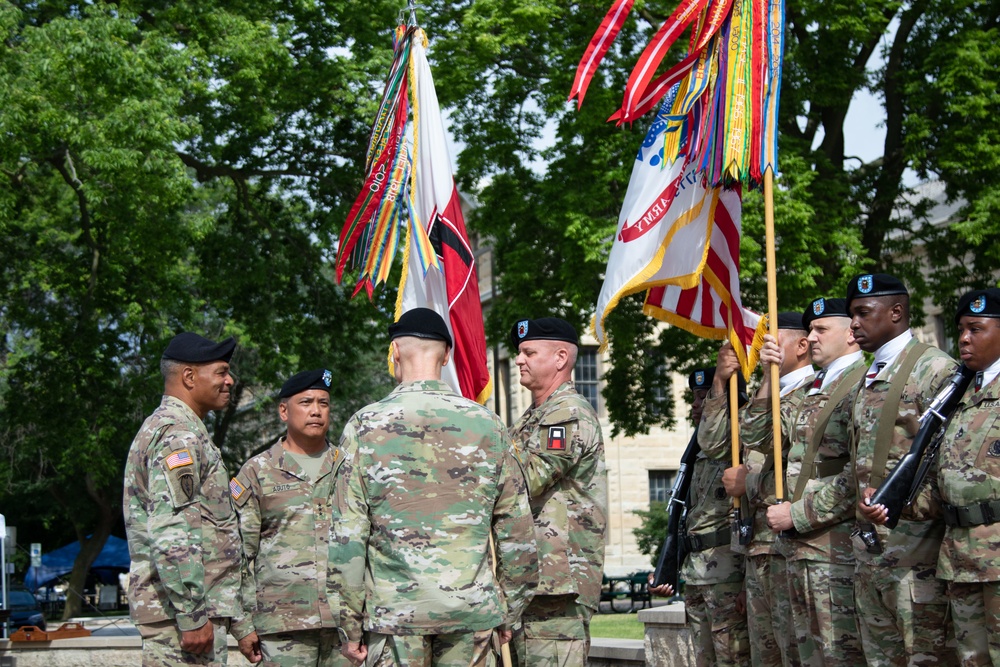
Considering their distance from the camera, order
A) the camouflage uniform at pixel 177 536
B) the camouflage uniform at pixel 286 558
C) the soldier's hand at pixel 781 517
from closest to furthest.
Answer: the camouflage uniform at pixel 177 536
the soldier's hand at pixel 781 517
the camouflage uniform at pixel 286 558

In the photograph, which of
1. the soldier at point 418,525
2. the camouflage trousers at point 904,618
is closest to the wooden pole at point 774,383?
the camouflage trousers at point 904,618

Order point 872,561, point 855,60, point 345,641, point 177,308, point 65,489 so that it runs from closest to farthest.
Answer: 1. point 345,641
2. point 872,561
3. point 855,60
4. point 177,308
5. point 65,489

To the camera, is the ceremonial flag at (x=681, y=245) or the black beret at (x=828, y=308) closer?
the black beret at (x=828, y=308)

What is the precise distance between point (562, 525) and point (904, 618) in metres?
1.78

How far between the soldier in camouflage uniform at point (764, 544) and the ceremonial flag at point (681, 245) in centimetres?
55

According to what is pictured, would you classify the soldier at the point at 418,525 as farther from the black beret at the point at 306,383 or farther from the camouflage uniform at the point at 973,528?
the black beret at the point at 306,383

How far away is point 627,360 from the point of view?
21047mm

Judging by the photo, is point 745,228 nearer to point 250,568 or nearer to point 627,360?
point 627,360

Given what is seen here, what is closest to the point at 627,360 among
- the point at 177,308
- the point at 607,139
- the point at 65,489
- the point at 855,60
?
the point at 607,139

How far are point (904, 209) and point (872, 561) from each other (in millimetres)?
15436

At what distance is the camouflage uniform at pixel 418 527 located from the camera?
4.94m

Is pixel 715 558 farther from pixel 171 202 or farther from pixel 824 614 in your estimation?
pixel 171 202

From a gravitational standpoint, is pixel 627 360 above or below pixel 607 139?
below

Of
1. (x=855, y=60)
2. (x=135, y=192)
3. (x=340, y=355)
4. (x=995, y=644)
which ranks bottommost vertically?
(x=995, y=644)
